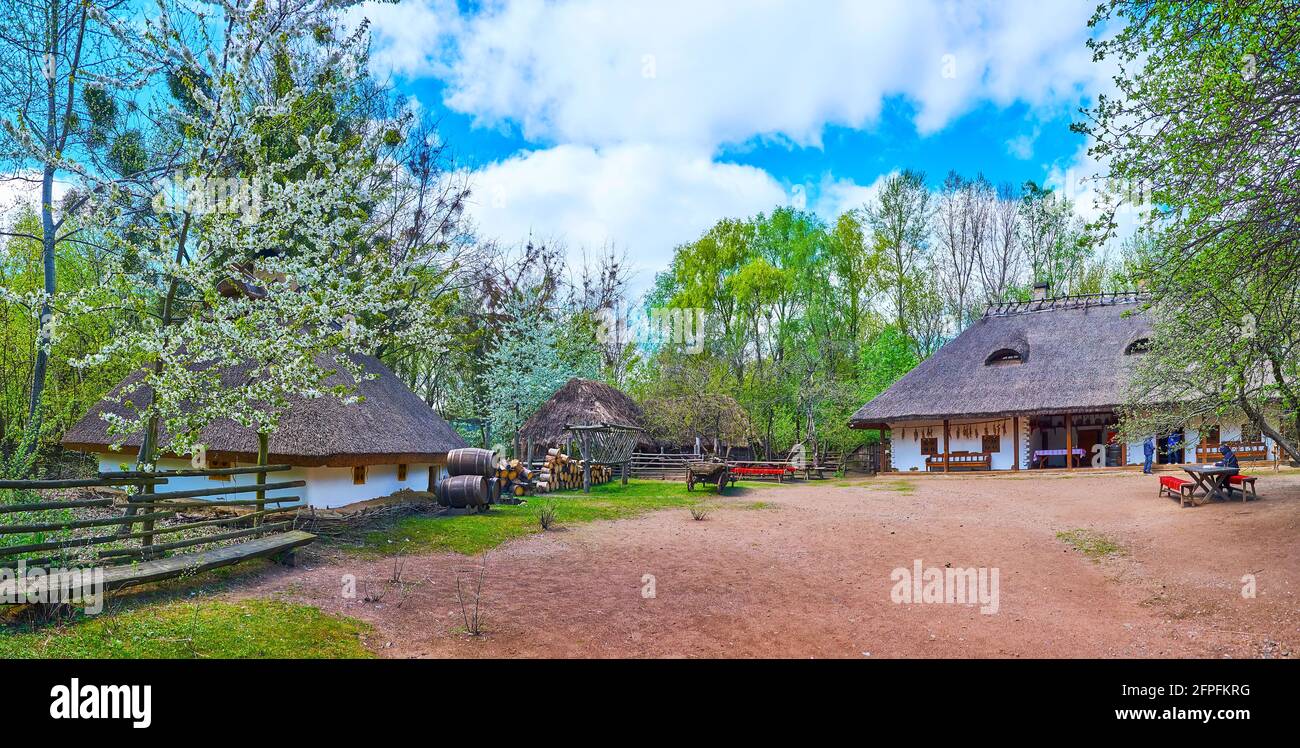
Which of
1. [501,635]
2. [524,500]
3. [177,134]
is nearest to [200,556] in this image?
[501,635]

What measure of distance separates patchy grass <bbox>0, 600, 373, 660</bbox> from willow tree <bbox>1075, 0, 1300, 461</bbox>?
378 inches

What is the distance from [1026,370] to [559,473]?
→ 18673 mm

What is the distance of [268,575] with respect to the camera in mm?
7734

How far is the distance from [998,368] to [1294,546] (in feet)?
61.7

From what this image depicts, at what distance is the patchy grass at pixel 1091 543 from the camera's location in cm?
1030

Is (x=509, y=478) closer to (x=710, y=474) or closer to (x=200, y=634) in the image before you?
(x=710, y=474)

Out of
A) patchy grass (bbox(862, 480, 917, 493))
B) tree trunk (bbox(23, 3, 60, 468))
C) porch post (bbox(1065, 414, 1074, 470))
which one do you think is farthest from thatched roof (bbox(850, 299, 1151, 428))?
tree trunk (bbox(23, 3, 60, 468))

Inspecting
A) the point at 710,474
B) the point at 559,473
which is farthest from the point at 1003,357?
the point at 559,473

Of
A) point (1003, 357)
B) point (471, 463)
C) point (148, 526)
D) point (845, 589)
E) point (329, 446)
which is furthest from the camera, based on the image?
point (1003, 357)

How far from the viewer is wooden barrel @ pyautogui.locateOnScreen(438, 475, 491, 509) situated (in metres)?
13.8

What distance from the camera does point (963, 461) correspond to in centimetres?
2627

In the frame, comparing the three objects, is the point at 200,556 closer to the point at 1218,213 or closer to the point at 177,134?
the point at 1218,213

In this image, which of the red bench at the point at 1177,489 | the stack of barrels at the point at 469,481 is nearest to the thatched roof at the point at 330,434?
the stack of barrels at the point at 469,481

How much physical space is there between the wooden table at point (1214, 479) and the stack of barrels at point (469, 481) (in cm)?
1390
